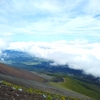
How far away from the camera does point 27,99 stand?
25.8 metres

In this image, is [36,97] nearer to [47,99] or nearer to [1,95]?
[47,99]

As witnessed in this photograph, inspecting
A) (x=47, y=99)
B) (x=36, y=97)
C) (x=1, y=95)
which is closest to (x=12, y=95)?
(x=1, y=95)

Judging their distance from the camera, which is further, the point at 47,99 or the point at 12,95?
the point at 47,99

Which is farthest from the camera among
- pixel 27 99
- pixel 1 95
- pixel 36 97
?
pixel 36 97

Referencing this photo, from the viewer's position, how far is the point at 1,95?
912 inches

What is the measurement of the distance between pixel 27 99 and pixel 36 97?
2973mm

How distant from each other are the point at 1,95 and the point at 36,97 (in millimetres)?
6664

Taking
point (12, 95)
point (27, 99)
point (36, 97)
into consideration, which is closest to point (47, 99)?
point (36, 97)

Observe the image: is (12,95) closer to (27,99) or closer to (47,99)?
(27,99)

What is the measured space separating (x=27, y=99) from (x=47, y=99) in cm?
465

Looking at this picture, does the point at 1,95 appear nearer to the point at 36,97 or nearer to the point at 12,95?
the point at 12,95

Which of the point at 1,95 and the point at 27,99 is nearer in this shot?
the point at 1,95

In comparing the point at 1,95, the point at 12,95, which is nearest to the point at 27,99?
the point at 12,95

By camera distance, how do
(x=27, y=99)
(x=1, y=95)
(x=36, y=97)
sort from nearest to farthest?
(x=1, y=95) → (x=27, y=99) → (x=36, y=97)
